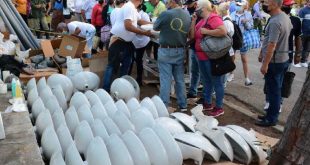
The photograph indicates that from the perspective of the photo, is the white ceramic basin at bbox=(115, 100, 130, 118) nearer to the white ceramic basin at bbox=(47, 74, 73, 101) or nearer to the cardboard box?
the white ceramic basin at bbox=(47, 74, 73, 101)

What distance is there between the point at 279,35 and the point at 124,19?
2.20m

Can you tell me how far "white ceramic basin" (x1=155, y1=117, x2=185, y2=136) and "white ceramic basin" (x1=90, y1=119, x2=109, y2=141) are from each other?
0.61 meters

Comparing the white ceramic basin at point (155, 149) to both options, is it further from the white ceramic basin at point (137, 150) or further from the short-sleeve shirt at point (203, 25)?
the short-sleeve shirt at point (203, 25)

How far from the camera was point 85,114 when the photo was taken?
434 cm

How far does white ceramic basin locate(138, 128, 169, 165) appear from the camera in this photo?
11.4 feet

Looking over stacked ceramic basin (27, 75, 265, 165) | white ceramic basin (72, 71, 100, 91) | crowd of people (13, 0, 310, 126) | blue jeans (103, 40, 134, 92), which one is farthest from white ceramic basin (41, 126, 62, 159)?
blue jeans (103, 40, 134, 92)

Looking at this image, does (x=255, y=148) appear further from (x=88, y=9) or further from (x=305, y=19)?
(x=88, y=9)

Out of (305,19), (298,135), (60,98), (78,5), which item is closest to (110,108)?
(60,98)

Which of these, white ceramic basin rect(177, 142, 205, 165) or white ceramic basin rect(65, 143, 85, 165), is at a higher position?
white ceramic basin rect(65, 143, 85, 165)

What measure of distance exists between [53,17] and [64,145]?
30.3 feet

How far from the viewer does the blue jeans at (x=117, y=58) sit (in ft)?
20.5

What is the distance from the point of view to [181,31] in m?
5.46

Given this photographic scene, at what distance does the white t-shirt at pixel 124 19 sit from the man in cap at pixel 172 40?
0.54 m

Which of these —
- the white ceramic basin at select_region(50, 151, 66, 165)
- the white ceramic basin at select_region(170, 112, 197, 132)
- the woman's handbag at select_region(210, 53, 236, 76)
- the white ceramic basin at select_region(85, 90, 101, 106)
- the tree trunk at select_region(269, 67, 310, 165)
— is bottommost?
the white ceramic basin at select_region(170, 112, 197, 132)
